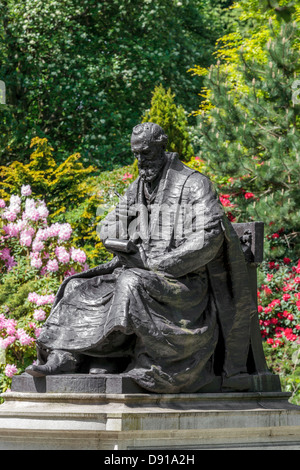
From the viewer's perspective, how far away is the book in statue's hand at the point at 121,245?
591 centimetres

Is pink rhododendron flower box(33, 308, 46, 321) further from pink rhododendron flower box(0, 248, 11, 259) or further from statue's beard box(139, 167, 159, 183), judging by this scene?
statue's beard box(139, 167, 159, 183)

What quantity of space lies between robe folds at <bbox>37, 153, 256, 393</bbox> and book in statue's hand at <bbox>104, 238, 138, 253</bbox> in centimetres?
15

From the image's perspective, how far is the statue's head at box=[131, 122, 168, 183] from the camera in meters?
6.21

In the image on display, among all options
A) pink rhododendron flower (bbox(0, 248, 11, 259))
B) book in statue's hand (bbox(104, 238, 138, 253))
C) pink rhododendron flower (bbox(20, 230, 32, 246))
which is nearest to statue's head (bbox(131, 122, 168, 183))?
book in statue's hand (bbox(104, 238, 138, 253))

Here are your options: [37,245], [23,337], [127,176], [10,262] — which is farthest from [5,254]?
[127,176]

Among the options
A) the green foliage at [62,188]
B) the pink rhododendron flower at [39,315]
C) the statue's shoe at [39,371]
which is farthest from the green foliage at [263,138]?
the statue's shoe at [39,371]

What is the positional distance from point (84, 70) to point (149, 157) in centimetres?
1192

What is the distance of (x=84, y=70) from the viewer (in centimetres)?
1778

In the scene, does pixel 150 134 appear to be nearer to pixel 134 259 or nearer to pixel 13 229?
pixel 134 259

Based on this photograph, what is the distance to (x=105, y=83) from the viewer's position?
18438mm

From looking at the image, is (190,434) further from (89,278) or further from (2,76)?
(2,76)

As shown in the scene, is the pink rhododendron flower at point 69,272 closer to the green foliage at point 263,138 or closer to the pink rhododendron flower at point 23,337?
the pink rhododendron flower at point 23,337
